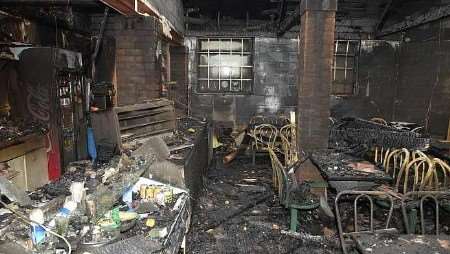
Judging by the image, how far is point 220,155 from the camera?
853 cm

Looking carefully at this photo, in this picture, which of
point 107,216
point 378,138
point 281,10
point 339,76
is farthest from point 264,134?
point 107,216

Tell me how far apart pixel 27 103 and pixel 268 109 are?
6454 mm

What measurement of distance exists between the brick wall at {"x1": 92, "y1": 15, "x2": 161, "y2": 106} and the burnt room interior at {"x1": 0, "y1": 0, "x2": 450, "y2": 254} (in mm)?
21

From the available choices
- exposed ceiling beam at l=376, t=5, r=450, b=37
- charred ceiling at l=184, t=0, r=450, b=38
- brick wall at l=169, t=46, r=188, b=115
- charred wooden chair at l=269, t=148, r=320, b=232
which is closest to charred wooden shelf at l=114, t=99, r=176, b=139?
charred wooden chair at l=269, t=148, r=320, b=232

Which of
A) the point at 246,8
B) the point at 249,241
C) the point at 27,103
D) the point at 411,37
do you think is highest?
the point at 246,8

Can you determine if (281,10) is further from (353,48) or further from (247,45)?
(353,48)

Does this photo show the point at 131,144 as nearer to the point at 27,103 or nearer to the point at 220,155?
the point at 27,103

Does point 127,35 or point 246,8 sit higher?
point 246,8

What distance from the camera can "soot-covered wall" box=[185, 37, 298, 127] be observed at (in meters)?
9.32

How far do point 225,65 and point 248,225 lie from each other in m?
5.86

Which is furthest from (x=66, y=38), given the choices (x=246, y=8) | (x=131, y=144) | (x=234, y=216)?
(x=246, y=8)

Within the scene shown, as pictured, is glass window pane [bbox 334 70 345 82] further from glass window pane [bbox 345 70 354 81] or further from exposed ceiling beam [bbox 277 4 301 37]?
exposed ceiling beam [bbox 277 4 301 37]

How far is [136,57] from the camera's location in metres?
5.05

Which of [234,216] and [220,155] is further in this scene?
[220,155]
